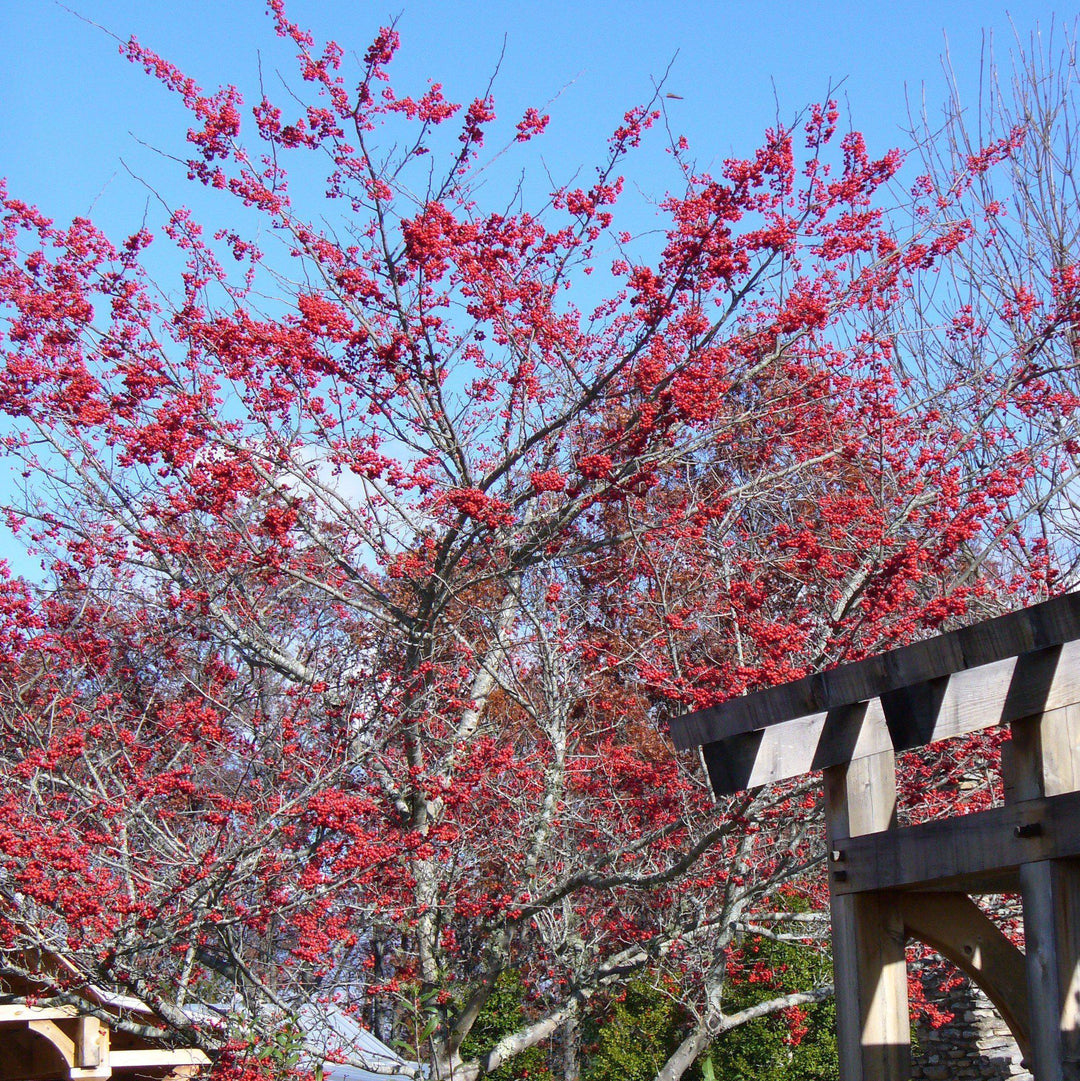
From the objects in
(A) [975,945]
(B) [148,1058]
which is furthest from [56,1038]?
(A) [975,945]

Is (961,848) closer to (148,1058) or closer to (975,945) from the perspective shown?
(975,945)

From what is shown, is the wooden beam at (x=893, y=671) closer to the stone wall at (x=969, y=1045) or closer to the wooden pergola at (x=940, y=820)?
the wooden pergola at (x=940, y=820)

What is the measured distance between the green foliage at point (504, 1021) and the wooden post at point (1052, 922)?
14173 mm

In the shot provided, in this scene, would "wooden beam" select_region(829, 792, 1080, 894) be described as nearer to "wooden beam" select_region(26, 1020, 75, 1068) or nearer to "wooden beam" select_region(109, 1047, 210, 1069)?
"wooden beam" select_region(109, 1047, 210, 1069)

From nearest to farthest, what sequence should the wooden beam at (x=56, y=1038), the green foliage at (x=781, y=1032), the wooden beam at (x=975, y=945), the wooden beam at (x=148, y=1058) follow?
the wooden beam at (x=975, y=945)
the wooden beam at (x=56, y=1038)
the wooden beam at (x=148, y=1058)
the green foliage at (x=781, y=1032)

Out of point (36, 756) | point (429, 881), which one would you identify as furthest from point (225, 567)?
point (429, 881)

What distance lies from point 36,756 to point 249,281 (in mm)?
3358

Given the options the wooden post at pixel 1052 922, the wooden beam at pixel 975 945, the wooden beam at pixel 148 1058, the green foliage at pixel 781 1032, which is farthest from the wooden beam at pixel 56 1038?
the green foliage at pixel 781 1032

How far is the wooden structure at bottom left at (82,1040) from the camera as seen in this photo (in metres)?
7.23

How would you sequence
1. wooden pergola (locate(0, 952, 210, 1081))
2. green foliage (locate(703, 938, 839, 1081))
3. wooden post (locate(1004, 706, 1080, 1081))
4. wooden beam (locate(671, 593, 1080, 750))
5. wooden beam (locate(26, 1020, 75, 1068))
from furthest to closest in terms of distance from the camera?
green foliage (locate(703, 938, 839, 1081))
wooden beam (locate(26, 1020, 75, 1068))
wooden pergola (locate(0, 952, 210, 1081))
wooden beam (locate(671, 593, 1080, 750))
wooden post (locate(1004, 706, 1080, 1081))

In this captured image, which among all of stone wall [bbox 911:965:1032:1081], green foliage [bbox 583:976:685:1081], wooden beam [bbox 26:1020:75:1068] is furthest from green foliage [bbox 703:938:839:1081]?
wooden beam [bbox 26:1020:75:1068]

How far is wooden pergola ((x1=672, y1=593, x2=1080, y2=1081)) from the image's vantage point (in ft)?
10.0

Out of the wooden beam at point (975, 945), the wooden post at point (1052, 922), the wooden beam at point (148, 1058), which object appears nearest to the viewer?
the wooden post at point (1052, 922)

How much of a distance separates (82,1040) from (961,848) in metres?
6.53
